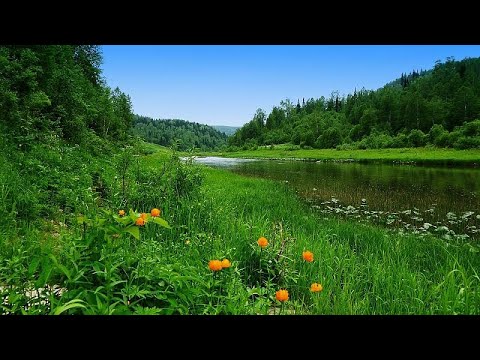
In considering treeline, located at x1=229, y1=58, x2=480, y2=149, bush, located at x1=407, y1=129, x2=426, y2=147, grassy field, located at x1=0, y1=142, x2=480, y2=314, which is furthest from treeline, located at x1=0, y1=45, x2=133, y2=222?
bush, located at x1=407, y1=129, x2=426, y2=147

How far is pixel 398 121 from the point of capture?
6150 centimetres

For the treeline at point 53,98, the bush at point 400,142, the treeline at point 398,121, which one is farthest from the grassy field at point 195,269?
the bush at point 400,142

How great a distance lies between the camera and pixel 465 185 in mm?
15094

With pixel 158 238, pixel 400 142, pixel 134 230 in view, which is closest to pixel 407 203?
pixel 158 238

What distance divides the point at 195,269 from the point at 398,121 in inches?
2611

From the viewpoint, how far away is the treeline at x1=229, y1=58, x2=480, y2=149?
48.4 m

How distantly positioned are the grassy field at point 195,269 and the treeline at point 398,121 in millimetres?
42268

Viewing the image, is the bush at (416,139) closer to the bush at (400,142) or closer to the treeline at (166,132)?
the bush at (400,142)

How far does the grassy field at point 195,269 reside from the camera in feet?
6.07

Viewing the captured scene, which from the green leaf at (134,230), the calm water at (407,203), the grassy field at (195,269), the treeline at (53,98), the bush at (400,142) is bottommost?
the calm water at (407,203)

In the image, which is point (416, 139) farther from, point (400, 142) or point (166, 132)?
point (166, 132)

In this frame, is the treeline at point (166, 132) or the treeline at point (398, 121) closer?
the treeline at point (166, 132)

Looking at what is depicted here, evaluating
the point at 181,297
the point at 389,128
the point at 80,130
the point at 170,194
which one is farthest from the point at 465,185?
the point at 389,128
